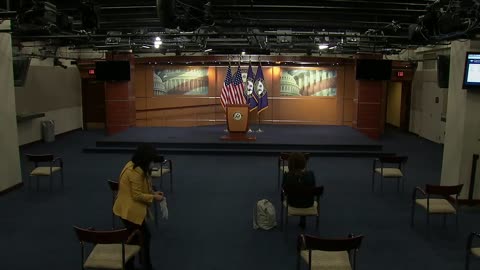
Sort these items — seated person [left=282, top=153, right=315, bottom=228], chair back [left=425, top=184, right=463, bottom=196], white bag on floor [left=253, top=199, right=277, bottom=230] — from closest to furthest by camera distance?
1. seated person [left=282, top=153, right=315, bottom=228]
2. chair back [left=425, top=184, right=463, bottom=196]
3. white bag on floor [left=253, top=199, right=277, bottom=230]

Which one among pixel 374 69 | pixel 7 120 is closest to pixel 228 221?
pixel 7 120

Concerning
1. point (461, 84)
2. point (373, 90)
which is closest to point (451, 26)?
point (461, 84)

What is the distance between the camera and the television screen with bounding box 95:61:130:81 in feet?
48.9

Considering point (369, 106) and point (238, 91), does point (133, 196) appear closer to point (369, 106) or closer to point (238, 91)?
point (238, 91)

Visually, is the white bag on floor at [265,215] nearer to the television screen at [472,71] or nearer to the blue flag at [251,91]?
the television screen at [472,71]

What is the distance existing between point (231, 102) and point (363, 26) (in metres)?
6.02

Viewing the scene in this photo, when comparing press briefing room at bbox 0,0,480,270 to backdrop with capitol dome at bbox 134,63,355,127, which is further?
backdrop with capitol dome at bbox 134,63,355,127

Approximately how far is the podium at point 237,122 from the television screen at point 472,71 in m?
6.74

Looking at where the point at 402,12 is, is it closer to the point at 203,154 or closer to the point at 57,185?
the point at 203,154

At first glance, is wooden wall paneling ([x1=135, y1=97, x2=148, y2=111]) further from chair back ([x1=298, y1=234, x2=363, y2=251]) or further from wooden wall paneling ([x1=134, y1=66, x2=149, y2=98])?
chair back ([x1=298, y1=234, x2=363, y2=251])

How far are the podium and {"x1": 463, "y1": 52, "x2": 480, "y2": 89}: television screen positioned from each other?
6.74 metres

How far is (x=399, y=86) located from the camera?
60.2ft

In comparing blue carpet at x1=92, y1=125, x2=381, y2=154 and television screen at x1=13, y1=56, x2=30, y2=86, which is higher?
television screen at x1=13, y1=56, x2=30, y2=86

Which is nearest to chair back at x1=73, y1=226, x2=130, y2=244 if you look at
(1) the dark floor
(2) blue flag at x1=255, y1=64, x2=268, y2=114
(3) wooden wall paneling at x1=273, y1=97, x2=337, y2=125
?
(1) the dark floor
